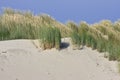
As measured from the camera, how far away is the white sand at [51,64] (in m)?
13.0

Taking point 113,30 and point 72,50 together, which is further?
point 113,30

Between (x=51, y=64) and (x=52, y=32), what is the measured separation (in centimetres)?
101

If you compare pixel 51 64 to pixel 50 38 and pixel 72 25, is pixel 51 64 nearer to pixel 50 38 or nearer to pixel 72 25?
pixel 50 38

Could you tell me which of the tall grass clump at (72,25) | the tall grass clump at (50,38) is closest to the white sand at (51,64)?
the tall grass clump at (50,38)

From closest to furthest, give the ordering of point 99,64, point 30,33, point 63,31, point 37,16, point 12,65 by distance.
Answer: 1. point 12,65
2. point 99,64
3. point 30,33
4. point 63,31
5. point 37,16

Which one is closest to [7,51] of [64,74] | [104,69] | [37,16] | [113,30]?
[64,74]

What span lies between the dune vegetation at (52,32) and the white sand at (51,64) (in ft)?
0.79

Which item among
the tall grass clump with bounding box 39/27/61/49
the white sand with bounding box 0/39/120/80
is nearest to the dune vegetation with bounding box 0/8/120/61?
the tall grass clump with bounding box 39/27/61/49

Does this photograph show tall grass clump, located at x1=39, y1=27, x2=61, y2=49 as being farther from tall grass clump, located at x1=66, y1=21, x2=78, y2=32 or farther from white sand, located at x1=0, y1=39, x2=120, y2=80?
tall grass clump, located at x1=66, y1=21, x2=78, y2=32

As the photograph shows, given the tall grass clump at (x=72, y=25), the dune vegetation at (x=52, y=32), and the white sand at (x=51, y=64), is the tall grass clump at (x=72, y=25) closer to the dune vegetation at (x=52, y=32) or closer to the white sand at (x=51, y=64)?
the dune vegetation at (x=52, y=32)

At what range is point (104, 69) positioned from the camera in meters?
13.9

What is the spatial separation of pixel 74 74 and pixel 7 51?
188cm

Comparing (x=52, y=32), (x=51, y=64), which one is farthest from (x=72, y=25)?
(x=51, y=64)

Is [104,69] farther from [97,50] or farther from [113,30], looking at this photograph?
[113,30]
